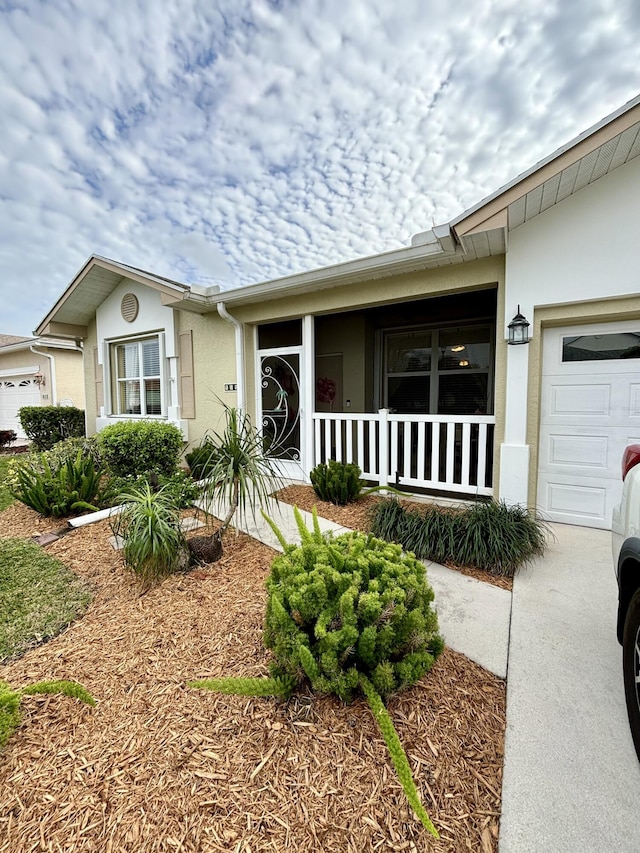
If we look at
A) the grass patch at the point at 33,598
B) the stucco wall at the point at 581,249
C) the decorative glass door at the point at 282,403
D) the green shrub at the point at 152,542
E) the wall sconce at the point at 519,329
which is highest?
the stucco wall at the point at 581,249

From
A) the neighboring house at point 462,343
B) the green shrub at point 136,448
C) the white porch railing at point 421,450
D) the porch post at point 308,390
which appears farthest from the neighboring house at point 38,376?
the white porch railing at point 421,450

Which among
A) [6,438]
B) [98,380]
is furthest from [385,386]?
[6,438]

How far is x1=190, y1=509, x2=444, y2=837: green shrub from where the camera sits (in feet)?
5.64

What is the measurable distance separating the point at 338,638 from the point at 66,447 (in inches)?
262

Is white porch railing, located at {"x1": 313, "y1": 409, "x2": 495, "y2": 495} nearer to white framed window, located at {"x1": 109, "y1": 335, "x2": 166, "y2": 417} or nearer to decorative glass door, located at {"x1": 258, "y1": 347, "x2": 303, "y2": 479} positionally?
decorative glass door, located at {"x1": 258, "y1": 347, "x2": 303, "y2": 479}

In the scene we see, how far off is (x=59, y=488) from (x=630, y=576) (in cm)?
579

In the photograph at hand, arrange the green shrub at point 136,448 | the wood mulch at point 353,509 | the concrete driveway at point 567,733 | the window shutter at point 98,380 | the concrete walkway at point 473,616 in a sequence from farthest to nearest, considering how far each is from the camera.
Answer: the window shutter at point 98,380, the green shrub at point 136,448, the wood mulch at point 353,509, the concrete walkway at point 473,616, the concrete driveway at point 567,733

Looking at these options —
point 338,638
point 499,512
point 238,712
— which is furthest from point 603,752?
point 499,512

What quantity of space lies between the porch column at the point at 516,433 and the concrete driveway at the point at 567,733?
1464mm

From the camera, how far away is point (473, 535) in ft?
11.7

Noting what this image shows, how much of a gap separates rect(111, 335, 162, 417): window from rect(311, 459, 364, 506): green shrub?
4781 millimetres

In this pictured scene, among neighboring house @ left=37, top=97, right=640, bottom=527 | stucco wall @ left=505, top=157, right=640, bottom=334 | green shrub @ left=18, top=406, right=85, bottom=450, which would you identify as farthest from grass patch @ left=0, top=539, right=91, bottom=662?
green shrub @ left=18, top=406, right=85, bottom=450

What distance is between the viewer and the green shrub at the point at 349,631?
1.72 metres

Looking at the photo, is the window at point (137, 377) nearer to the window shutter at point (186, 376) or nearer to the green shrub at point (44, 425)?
the window shutter at point (186, 376)
